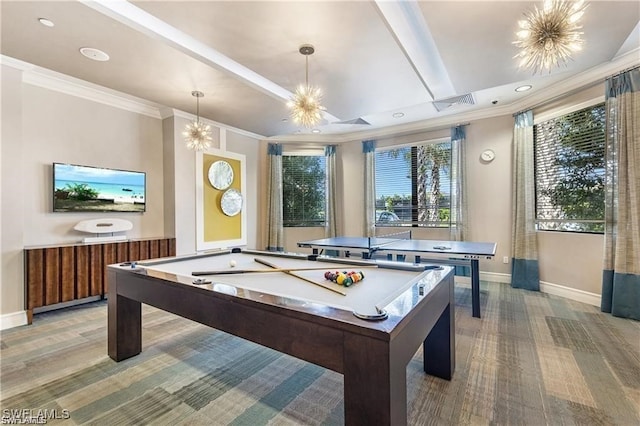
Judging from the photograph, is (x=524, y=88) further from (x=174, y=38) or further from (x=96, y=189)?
(x=96, y=189)

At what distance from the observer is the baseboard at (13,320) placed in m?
2.89

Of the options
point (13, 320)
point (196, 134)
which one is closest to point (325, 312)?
point (196, 134)

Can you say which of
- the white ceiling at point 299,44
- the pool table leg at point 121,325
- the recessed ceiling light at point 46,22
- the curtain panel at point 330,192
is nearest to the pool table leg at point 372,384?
the pool table leg at point 121,325

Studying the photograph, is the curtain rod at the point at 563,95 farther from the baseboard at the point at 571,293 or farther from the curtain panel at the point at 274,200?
the curtain panel at the point at 274,200

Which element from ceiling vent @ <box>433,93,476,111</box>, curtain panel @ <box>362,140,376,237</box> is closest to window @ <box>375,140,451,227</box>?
curtain panel @ <box>362,140,376,237</box>

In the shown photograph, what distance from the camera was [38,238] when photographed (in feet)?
11.1

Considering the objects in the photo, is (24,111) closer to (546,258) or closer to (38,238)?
(38,238)

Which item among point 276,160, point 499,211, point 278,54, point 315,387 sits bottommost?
point 315,387

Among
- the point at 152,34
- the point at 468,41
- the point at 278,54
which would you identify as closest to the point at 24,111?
the point at 152,34

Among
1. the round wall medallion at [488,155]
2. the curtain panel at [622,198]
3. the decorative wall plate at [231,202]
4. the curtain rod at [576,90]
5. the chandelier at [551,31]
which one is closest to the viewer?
the chandelier at [551,31]

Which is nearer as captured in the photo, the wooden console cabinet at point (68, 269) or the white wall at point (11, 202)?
the white wall at point (11, 202)

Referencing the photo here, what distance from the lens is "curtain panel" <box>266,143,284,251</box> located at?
603 centimetres

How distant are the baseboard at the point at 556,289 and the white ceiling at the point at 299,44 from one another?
2.67 metres

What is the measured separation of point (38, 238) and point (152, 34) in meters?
2.75
